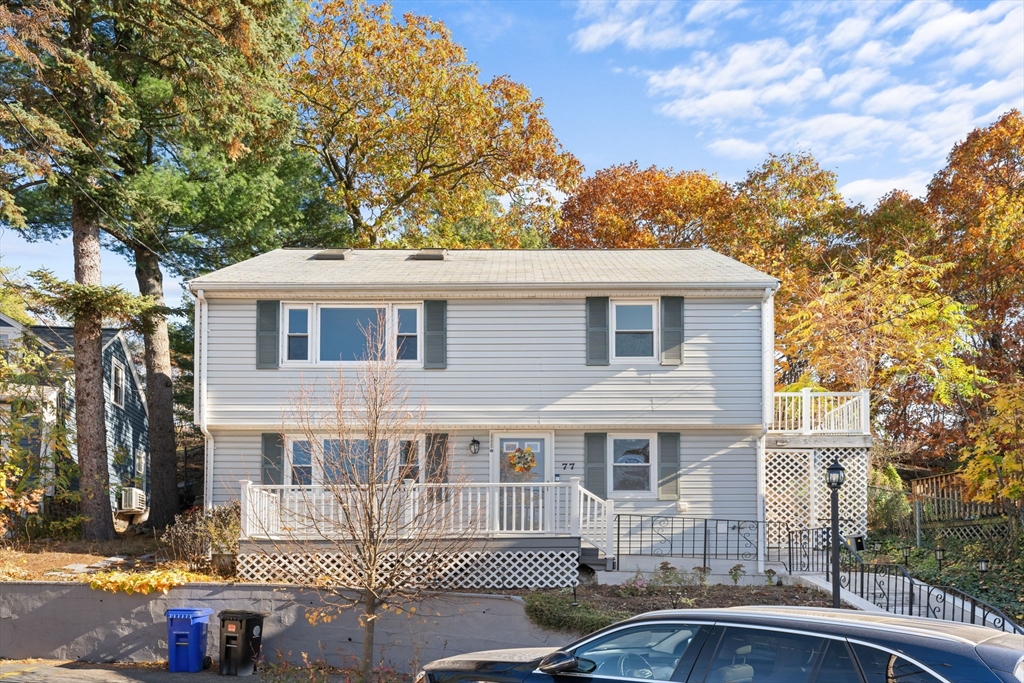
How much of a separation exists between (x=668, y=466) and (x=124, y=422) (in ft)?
60.3

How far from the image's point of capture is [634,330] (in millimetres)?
19047

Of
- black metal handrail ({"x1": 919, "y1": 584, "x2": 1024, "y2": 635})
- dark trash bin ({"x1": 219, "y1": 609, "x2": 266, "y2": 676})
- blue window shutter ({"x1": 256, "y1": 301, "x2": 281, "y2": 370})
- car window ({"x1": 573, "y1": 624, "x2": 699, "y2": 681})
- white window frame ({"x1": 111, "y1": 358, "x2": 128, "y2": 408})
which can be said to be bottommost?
dark trash bin ({"x1": 219, "y1": 609, "x2": 266, "y2": 676})

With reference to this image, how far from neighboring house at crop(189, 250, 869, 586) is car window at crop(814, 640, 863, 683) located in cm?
1250

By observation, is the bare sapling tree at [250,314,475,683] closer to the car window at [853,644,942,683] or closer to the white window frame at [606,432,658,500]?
the white window frame at [606,432,658,500]

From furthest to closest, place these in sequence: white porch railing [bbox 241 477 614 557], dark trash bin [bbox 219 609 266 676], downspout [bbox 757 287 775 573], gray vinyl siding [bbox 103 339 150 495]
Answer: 1. gray vinyl siding [bbox 103 339 150 495]
2. downspout [bbox 757 287 775 573]
3. white porch railing [bbox 241 477 614 557]
4. dark trash bin [bbox 219 609 266 676]

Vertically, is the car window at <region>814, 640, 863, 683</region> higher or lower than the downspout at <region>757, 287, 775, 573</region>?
lower

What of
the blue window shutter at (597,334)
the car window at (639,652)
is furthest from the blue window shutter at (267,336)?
the car window at (639,652)

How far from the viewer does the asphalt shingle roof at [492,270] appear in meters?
18.7

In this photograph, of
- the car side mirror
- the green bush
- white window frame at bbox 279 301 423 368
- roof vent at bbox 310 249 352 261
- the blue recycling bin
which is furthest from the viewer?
roof vent at bbox 310 249 352 261

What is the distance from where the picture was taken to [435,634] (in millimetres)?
13617

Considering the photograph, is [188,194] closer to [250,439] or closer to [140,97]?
[140,97]

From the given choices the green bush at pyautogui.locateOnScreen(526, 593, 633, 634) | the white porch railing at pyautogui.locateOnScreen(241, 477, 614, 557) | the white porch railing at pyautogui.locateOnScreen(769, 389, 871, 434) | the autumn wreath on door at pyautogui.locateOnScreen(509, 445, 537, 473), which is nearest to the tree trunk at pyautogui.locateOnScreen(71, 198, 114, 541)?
the white porch railing at pyautogui.locateOnScreen(241, 477, 614, 557)

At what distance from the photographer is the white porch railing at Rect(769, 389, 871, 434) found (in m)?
20.4

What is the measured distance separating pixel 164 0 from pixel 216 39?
4.43 ft
